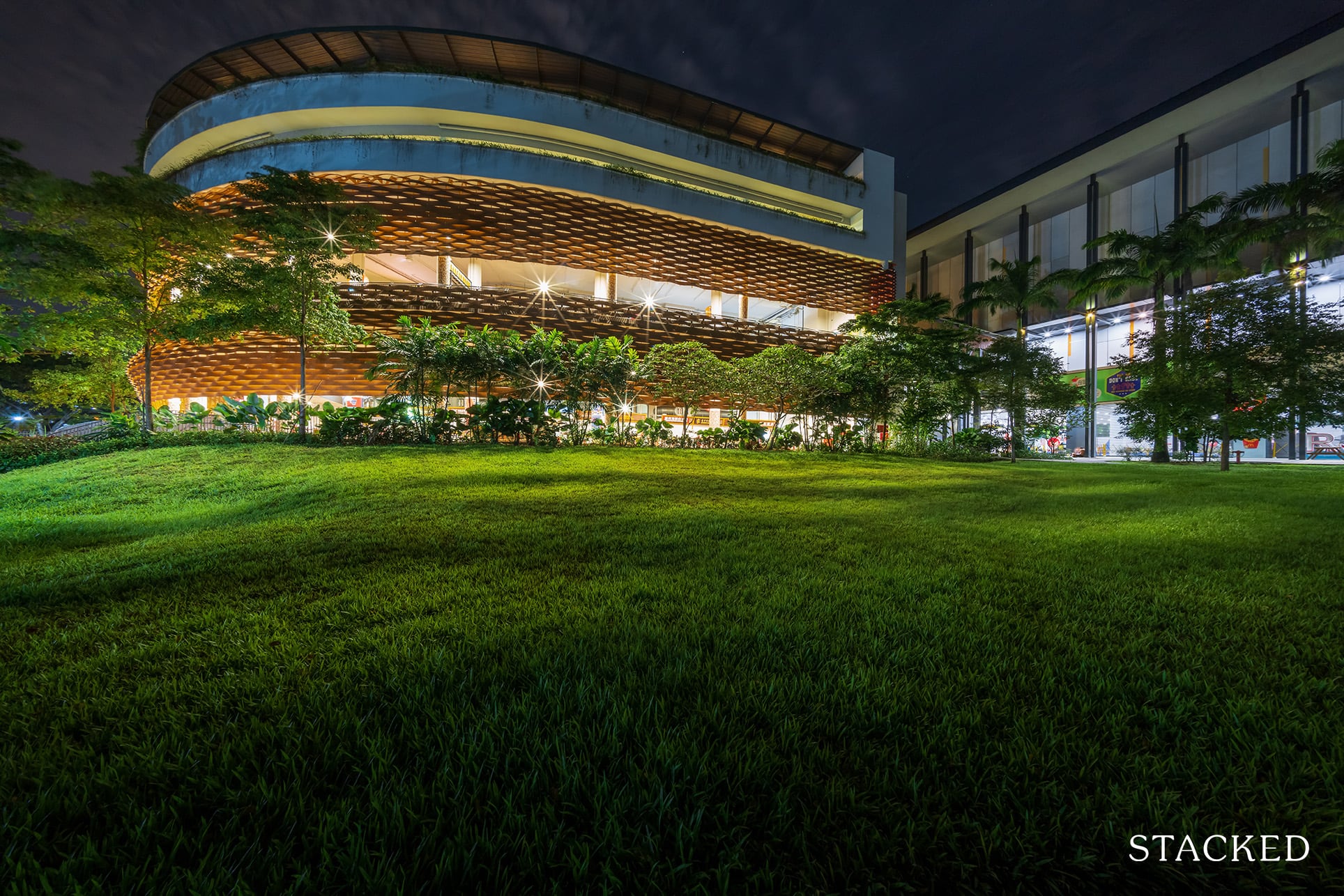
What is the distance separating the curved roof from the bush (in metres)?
20.1

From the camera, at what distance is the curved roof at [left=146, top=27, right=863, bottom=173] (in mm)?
22359

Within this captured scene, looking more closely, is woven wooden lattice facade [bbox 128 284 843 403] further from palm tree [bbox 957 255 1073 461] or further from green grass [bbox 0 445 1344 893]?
palm tree [bbox 957 255 1073 461]

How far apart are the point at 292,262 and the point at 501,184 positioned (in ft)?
33.9

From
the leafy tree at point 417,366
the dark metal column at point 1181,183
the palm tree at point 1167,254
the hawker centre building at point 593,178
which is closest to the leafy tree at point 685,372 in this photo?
the hawker centre building at point 593,178

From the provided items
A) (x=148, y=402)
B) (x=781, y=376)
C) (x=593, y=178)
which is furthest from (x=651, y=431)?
(x=148, y=402)

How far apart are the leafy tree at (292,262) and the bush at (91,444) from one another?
189 cm

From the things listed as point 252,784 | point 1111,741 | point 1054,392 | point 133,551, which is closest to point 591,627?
point 252,784

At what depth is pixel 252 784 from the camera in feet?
4.42

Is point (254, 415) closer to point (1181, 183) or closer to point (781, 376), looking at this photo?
point (781, 376)

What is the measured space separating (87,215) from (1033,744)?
21710 millimetres

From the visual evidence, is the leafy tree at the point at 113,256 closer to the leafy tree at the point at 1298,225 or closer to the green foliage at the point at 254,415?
the green foliage at the point at 254,415

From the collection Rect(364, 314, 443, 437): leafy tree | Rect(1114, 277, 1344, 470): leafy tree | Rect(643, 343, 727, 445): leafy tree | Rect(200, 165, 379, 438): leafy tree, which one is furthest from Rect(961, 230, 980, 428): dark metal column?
Rect(200, 165, 379, 438): leafy tree

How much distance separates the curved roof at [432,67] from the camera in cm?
2236

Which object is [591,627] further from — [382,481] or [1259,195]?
[1259,195]
